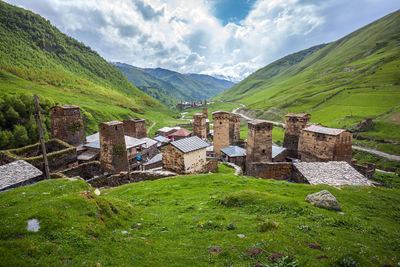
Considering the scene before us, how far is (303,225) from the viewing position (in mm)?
9570

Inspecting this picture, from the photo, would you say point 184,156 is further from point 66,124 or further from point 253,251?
point 66,124

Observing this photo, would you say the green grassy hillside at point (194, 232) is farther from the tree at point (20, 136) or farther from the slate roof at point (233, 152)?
the tree at point (20, 136)

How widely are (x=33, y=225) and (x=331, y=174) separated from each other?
90.8 feet

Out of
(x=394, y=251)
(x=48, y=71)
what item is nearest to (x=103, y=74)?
(x=48, y=71)

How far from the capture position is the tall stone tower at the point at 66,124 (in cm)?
3775

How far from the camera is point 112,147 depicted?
88.0ft

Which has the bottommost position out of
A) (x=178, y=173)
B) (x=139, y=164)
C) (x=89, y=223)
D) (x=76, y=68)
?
(x=139, y=164)

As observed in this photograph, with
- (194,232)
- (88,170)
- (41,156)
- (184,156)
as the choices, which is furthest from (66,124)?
(194,232)

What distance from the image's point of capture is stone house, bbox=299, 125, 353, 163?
33469 mm

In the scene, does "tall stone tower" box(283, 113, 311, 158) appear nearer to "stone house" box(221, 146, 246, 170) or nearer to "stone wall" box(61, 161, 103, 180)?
"stone house" box(221, 146, 246, 170)

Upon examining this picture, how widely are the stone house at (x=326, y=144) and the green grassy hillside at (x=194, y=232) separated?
21019 millimetres

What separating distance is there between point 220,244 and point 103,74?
6981 inches

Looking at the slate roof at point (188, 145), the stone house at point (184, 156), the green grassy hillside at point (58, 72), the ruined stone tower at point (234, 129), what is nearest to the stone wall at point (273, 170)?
the stone house at point (184, 156)

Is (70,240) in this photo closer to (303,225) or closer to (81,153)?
(303,225)
